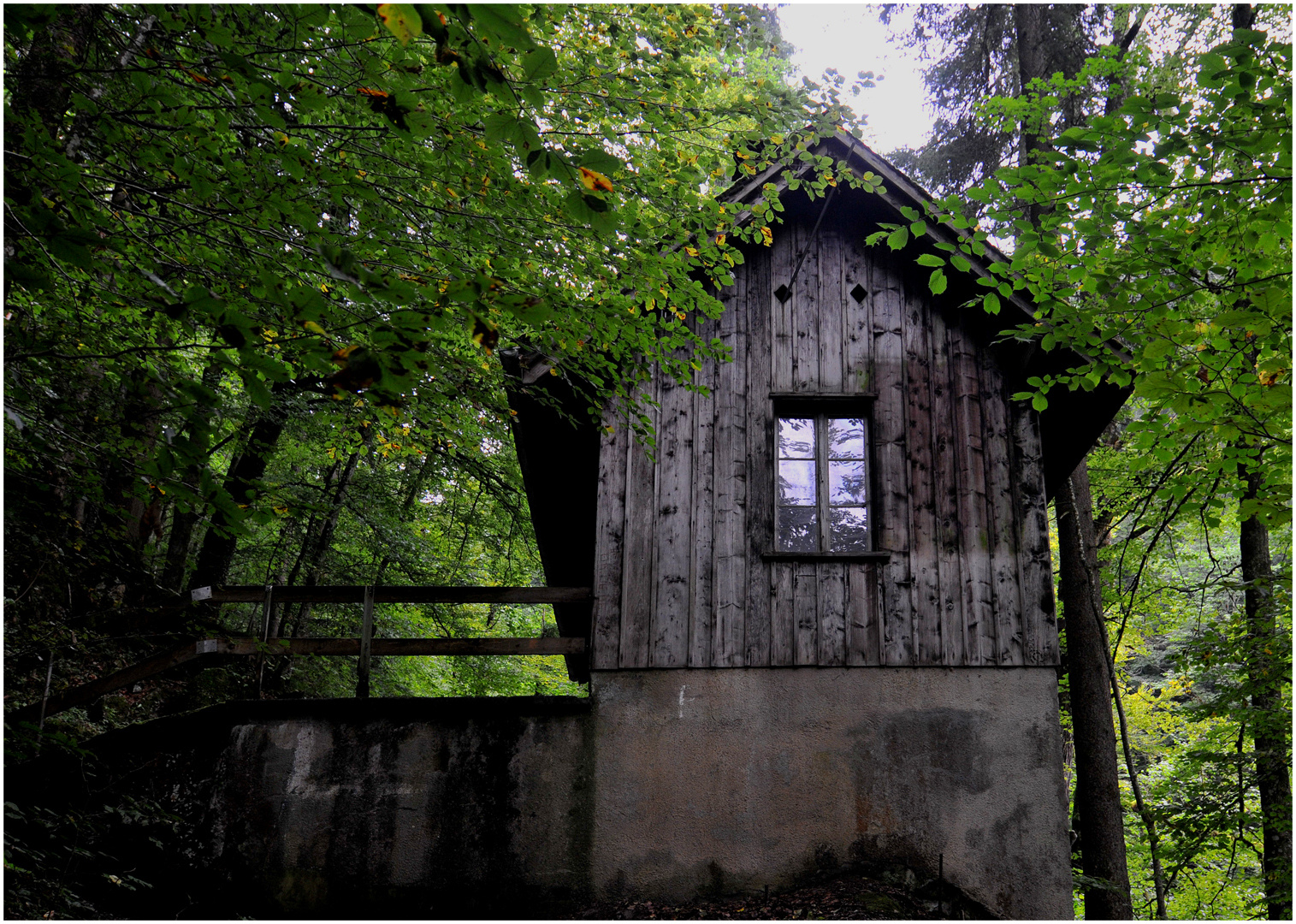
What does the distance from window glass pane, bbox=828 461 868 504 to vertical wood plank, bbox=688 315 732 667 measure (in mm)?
1102

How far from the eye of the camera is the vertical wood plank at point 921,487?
6332 millimetres

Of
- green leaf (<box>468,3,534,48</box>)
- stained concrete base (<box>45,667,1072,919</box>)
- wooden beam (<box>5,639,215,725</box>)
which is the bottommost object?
stained concrete base (<box>45,667,1072,919</box>)

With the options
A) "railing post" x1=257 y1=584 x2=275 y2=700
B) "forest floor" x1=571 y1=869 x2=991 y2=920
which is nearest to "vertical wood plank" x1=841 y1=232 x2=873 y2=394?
"forest floor" x1=571 y1=869 x2=991 y2=920

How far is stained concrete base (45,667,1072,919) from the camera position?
18.1ft

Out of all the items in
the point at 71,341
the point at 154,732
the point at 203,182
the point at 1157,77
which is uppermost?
the point at 1157,77

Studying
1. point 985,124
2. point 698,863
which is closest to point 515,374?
point 698,863

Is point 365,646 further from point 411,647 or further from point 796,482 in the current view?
point 796,482

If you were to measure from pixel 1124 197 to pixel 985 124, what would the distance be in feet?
10.0

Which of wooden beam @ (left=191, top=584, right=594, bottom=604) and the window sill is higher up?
the window sill

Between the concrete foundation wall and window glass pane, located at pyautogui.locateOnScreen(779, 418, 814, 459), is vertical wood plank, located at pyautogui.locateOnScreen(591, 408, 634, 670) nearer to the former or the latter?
the concrete foundation wall

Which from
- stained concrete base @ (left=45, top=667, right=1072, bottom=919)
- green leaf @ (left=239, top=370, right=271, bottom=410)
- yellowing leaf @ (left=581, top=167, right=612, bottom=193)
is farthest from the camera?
stained concrete base @ (left=45, top=667, right=1072, bottom=919)

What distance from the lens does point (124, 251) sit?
116 inches

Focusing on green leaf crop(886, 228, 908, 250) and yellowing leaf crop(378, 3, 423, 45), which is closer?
yellowing leaf crop(378, 3, 423, 45)

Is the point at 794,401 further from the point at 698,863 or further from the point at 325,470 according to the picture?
the point at 325,470
